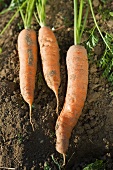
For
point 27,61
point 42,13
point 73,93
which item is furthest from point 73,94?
point 42,13

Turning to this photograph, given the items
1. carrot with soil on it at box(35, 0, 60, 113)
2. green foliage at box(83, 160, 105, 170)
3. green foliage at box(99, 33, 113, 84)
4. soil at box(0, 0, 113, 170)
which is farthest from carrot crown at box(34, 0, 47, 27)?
green foliage at box(83, 160, 105, 170)

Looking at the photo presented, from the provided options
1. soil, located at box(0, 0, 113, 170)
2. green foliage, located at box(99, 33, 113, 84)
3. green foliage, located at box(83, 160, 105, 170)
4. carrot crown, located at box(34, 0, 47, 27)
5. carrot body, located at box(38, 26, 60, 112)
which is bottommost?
green foliage, located at box(83, 160, 105, 170)

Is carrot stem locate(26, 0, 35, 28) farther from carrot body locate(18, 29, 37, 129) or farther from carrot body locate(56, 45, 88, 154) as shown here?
carrot body locate(56, 45, 88, 154)

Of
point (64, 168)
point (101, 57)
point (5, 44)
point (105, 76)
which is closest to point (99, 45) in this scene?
point (101, 57)

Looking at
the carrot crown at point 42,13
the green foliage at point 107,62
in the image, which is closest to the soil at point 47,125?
the green foliage at point 107,62

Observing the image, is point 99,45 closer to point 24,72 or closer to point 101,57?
point 101,57

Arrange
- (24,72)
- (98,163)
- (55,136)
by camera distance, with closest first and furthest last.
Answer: (98,163) → (55,136) → (24,72)

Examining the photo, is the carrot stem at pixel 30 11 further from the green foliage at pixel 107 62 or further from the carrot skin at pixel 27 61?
the green foliage at pixel 107 62
